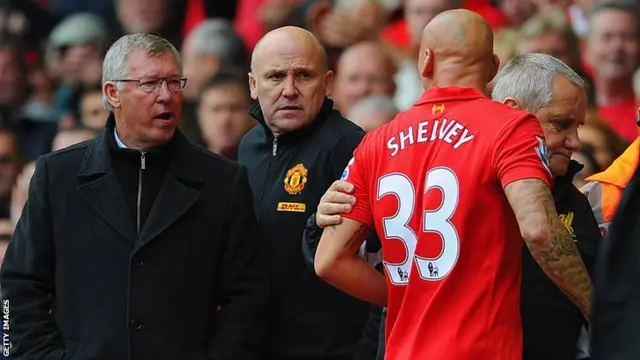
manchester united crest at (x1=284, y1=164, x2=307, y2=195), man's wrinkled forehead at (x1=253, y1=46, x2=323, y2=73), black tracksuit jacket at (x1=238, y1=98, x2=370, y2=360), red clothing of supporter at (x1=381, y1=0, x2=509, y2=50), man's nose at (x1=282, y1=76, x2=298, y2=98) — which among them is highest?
red clothing of supporter at (x1=381, y1=0, x2=509, y2=50)

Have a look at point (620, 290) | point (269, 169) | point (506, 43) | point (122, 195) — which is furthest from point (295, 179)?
point (506, 43)

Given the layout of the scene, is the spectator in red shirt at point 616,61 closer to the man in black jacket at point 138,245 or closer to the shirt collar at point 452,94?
the man in black jacket at point 138,245

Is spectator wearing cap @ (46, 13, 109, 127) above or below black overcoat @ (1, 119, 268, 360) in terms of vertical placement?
above

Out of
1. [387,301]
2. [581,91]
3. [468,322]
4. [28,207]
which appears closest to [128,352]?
[28,207]

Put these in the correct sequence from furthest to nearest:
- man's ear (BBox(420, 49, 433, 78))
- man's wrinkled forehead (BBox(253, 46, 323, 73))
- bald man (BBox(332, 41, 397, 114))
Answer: bald man (BBox(332, 41, 397, 114)) → man's wrinkled forehead (BBox(253, 46, 323, 73)) → man's ear (BBox(420, 49, 433, 78))

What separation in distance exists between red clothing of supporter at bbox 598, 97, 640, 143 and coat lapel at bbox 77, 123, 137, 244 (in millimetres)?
3978

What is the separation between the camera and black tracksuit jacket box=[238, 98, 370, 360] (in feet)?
18.0

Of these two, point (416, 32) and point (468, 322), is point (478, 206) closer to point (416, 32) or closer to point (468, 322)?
point (468, 322)

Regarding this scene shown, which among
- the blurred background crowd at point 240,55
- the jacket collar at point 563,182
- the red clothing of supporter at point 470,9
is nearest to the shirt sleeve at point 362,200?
the jacket collar at point 563,182

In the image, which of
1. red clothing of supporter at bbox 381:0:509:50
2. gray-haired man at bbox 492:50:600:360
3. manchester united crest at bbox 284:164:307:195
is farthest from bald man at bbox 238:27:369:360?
red clothing of supporter at bbox 381:0:509:50

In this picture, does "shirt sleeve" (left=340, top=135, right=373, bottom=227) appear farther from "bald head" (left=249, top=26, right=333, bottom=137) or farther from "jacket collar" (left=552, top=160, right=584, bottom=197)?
"bald head" (left=249, top=26, right=333, bottom=137)

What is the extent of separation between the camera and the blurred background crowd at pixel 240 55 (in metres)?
8.50

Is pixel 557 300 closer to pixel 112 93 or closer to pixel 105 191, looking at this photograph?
pixel 105 191

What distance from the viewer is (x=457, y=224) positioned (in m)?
4.28
